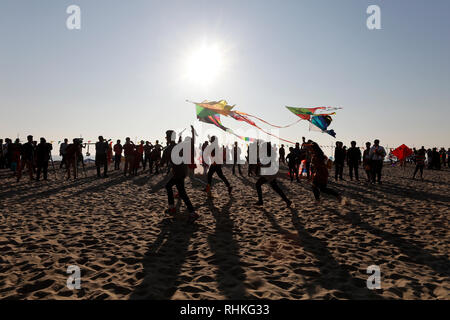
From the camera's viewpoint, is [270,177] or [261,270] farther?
[270,177]

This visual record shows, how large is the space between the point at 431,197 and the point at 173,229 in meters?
9.36

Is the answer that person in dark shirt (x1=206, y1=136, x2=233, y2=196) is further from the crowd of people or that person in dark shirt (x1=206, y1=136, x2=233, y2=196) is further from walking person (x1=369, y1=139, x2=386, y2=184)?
walking person (x1=369, y1=139, x2=386, y2=184)

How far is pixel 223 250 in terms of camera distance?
4898 millimetres

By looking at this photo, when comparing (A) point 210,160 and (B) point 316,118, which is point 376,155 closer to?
(B) point 316,118

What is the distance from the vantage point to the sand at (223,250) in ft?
11.4

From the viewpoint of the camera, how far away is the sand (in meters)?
3.48

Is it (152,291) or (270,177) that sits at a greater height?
(270,177)

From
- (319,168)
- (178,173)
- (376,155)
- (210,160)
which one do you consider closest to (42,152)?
(210,160)

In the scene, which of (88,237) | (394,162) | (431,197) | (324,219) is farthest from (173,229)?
(394,162)

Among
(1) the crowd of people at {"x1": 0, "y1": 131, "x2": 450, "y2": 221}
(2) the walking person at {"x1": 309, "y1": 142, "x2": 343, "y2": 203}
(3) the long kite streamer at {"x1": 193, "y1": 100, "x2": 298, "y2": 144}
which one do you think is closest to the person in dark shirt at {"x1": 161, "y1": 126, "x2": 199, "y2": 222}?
(1) the crowd of people at {"x1": 0, "y1": 131, "x2": 450, "y2": 221}
